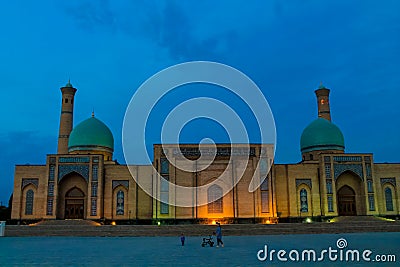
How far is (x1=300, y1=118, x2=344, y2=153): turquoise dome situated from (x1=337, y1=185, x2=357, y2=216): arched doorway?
Result: 421 cm

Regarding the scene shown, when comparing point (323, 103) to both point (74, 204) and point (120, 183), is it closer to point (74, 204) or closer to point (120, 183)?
point (120, 183)

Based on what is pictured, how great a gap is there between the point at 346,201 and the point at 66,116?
25102 millimetres

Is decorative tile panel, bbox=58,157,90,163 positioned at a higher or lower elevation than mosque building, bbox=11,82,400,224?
higher

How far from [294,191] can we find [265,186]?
9.29 feet

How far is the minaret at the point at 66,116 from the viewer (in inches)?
1467

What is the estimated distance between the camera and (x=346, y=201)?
33.4 m

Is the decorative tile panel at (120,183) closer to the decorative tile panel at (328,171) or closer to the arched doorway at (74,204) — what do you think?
the arched doorway at (74,204)

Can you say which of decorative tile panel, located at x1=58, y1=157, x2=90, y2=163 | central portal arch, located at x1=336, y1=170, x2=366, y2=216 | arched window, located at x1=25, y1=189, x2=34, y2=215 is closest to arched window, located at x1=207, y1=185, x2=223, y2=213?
central portal arch, located at x1=336, y1=170, x2=366, y2=216

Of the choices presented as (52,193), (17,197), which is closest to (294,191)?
(52,193)

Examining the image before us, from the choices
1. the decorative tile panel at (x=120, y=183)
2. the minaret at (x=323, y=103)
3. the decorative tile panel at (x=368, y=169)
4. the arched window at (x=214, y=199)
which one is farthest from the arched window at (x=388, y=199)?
the decorative tile panel at (x=120, y=183)

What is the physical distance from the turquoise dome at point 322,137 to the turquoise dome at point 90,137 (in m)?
17.5

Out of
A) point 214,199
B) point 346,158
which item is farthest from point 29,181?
point 346,158

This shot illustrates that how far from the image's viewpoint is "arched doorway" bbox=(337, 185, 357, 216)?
33.2 m

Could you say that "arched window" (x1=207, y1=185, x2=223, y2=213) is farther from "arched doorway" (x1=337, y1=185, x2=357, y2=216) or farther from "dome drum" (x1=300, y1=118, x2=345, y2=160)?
"dome drum" (x1=300, y1=118, x2=345, y2=160)
